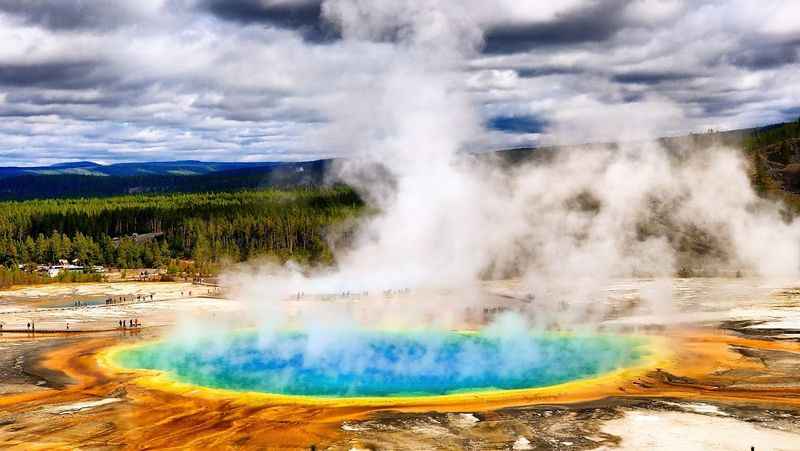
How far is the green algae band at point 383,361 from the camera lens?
2178 centimetres

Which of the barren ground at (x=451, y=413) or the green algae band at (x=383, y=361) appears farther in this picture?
the green algae band at (x=383, y=361)

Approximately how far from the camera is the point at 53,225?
81938 mm

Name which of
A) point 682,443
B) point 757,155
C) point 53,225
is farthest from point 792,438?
point 53,225

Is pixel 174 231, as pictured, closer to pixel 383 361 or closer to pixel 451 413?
pixel 383 361

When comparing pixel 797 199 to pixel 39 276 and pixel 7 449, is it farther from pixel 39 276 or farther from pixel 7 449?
pixel 7 449

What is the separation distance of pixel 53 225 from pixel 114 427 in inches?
2821

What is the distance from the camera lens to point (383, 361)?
82.3 ft

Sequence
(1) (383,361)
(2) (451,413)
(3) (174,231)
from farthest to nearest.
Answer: (3) (174,231) → (1) (383,361) → (2) (451,413)

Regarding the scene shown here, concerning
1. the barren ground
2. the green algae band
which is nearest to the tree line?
the green algae band

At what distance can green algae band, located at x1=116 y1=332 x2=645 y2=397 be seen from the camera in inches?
858

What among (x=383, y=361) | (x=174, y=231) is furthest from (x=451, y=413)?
(x=174, y=231)

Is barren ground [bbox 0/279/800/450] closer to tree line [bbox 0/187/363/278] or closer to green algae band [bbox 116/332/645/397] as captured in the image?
green algae band [bbox 116/332/645/397]

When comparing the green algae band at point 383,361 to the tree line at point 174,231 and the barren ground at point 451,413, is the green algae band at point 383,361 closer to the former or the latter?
the barren ground at point 451,413

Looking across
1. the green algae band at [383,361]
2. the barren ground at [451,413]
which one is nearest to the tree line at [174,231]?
the green algae band at [383,361]
